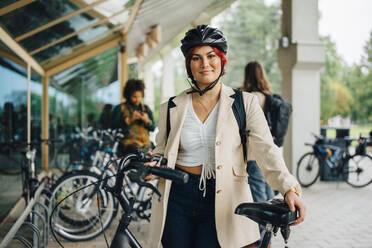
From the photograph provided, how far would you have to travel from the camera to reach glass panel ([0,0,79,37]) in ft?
16.8

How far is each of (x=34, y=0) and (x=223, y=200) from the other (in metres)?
4.27

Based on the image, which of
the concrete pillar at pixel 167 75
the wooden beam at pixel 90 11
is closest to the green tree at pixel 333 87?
the concrete pillar at pixel 167 75

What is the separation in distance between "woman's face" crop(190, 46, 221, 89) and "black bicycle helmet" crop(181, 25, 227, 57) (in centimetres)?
4

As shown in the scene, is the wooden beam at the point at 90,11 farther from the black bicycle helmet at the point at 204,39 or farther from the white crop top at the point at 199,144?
the white crop top at the point at 199,144

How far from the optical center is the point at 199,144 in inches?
81.0

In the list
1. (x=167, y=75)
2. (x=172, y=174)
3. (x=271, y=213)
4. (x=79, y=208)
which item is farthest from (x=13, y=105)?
(x=167, y=75)

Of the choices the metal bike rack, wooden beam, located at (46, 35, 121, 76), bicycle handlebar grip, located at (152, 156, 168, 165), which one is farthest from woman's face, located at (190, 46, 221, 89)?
wooden beam, located at (46, 35, 121, 76)

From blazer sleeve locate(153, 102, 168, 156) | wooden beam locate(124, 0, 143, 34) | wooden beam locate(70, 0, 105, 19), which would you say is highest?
wooden beam locate(124, 0, 143, 34)

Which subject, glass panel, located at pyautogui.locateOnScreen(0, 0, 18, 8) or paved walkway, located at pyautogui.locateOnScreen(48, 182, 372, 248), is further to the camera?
paved walkway, located at pyautogui.locateOnScreen(48, 182, 372, 248)

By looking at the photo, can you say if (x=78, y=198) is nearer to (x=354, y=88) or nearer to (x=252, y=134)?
(x=252, y=134)

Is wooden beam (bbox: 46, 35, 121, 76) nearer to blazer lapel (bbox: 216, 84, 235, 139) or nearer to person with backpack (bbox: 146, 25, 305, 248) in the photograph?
person with backpack (bbox: 146, 25, 305, 248)

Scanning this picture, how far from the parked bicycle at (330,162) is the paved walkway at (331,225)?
0.56m

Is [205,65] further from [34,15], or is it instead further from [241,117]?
[34,15]

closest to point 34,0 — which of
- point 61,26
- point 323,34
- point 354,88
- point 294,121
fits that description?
point 61,26
